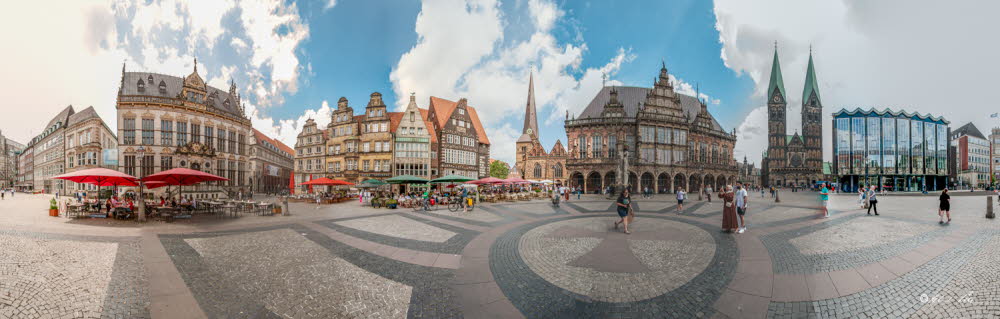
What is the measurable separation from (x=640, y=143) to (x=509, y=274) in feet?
119

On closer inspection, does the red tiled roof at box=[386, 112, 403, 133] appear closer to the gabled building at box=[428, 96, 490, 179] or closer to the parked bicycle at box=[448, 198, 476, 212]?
the gabled building at box=[428, 96, 490, 179]

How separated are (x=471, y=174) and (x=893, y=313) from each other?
113 ft

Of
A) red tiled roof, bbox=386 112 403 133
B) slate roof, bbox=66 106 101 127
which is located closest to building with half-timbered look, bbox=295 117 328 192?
red tiled roof, bbox=386 112 403 133

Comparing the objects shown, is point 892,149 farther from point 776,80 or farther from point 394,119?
point 394,119

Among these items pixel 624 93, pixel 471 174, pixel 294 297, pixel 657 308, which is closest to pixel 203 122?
pixel 471 174

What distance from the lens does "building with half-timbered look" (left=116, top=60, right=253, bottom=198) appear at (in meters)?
26.2

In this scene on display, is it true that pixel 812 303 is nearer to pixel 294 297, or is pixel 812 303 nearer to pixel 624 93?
pixel 294 297

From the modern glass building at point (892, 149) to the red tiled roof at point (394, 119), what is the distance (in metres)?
70.7

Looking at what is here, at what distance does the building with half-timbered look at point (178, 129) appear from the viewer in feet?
86.1

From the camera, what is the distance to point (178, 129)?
28.0m

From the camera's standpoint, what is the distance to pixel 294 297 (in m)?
4.18

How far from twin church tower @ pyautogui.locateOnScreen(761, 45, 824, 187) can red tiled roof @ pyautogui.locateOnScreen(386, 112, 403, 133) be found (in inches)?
2994

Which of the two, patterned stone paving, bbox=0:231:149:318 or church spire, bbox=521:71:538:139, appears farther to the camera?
church spire, bbox=521:71:538:139

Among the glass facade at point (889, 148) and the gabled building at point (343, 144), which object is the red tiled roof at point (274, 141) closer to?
the gabled building at point (343, 144)
